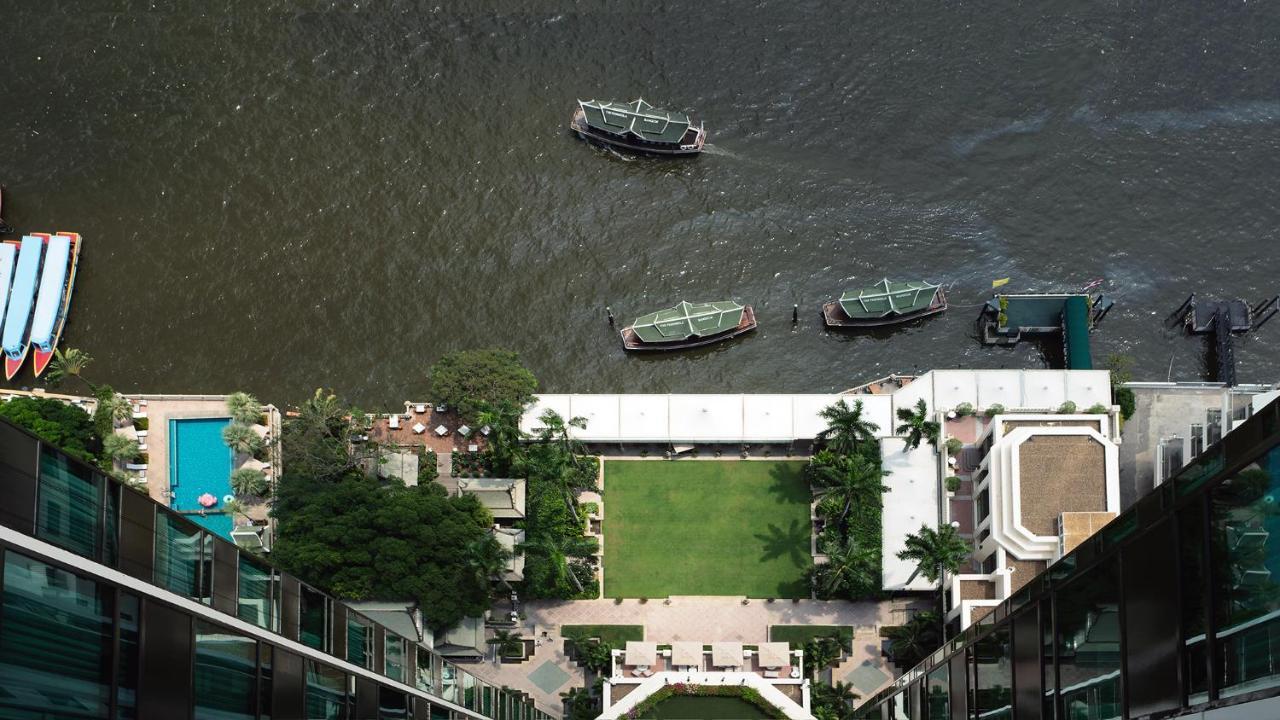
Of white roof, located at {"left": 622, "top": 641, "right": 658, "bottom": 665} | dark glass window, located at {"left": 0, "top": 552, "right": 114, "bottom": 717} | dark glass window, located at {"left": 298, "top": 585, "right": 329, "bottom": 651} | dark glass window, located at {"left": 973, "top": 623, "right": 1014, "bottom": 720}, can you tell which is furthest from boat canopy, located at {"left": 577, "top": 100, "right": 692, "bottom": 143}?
dark glass window, located at {"left": 0, "top": 552, "right": 114, "bottom": 717}

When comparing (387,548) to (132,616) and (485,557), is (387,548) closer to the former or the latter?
(485,557)

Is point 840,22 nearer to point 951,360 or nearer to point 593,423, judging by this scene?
point 951,360

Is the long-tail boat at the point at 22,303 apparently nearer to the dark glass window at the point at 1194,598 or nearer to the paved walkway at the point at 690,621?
the paved walkway at the point at 690,621

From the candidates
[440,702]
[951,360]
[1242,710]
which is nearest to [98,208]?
[440,702]

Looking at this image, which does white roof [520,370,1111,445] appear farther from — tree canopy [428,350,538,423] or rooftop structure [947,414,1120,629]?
rooftop structure [947,414,1120,629]

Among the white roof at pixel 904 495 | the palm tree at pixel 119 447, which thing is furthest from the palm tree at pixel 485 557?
the palm tree at pixel 119 447

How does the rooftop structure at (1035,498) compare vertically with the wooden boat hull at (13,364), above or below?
below
